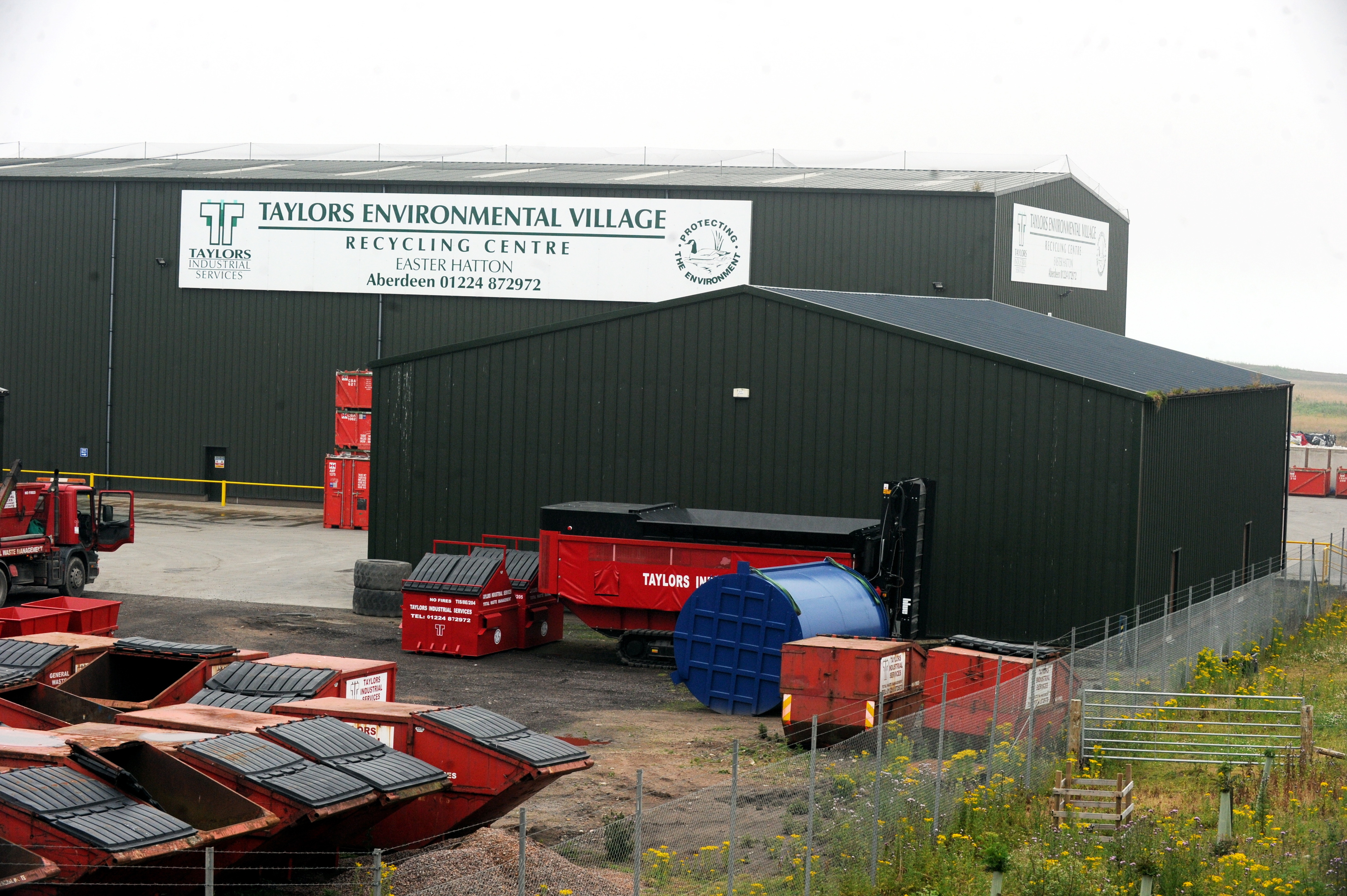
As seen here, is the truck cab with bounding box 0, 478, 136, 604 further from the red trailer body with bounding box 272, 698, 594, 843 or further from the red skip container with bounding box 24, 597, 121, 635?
the red trailer body with bounding box 272, 698, 594, 843

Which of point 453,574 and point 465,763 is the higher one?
point 453,574

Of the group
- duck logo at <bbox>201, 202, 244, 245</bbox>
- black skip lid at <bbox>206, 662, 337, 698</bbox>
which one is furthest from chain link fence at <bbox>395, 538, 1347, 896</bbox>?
Result: duck logo at <bbox>201, 202, 244, 245</bbox>

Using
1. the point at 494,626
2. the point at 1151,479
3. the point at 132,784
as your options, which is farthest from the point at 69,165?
the point at 132,784

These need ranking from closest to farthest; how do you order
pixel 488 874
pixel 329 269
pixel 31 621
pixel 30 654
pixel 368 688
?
pixel 488 874 < pixel 30 654 < pixel 368 688 < pixel 31 621 < pixel 329 269

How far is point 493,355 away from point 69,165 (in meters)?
29.8

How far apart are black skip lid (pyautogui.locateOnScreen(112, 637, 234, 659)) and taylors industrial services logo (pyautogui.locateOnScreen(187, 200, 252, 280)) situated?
31.5 meters

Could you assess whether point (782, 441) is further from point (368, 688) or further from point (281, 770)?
point (281, 770)

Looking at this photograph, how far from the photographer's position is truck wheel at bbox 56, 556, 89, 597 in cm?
2638

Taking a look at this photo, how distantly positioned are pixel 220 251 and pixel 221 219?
40.7 inches

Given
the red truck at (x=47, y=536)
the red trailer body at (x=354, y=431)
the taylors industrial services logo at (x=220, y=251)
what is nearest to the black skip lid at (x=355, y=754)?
the red truck at (x=47, y=536)

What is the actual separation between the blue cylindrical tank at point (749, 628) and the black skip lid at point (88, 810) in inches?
393

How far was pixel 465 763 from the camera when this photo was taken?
1160cm

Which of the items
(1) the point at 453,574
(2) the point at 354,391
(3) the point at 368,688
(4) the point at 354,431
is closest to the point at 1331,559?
(1) the point at 453,574

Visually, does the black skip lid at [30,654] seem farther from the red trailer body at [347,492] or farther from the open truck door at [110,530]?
the red trailer body at [347,492]
